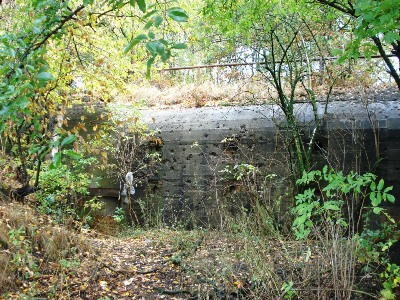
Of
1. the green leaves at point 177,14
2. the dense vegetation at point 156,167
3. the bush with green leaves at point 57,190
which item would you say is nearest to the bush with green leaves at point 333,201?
the dense vegetation at point 156,167

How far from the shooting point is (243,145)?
7660 mm

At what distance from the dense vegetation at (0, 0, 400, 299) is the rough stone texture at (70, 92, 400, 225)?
28 centimetres

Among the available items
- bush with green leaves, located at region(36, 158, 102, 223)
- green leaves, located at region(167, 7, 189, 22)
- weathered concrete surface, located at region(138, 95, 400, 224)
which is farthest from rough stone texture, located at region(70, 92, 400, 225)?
green leaves, located at region(167, 7, 189, 22)

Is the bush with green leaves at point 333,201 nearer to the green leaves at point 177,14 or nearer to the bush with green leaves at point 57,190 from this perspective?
the green leaves at point 177,14

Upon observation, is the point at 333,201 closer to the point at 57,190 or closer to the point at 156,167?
the point at 57,190

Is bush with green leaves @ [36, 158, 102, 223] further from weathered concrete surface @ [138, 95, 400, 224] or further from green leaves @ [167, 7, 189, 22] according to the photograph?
green leaves @ [167, 7, 189, 22]

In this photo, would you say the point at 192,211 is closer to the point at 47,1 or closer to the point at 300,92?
the point at 300,92

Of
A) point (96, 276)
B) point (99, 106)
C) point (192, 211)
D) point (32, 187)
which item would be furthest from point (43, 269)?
point (99, 106)

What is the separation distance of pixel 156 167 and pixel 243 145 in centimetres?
209

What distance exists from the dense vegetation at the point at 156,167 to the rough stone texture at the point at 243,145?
284 mm

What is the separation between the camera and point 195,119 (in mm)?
8266

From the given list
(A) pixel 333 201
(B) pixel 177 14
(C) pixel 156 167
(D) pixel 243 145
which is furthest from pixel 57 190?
(B) pixel 177 14

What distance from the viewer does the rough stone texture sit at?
6.59 m

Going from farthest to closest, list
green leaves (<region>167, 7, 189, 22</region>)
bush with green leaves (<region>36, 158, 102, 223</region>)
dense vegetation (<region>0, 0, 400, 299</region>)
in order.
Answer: bush with green leaves (<region>36, 158, 102, 223</region>), dense vegetation (<region>0, 0, 400, 299</region>), green leaves (<region>167, 7, 189, 22</region>)
